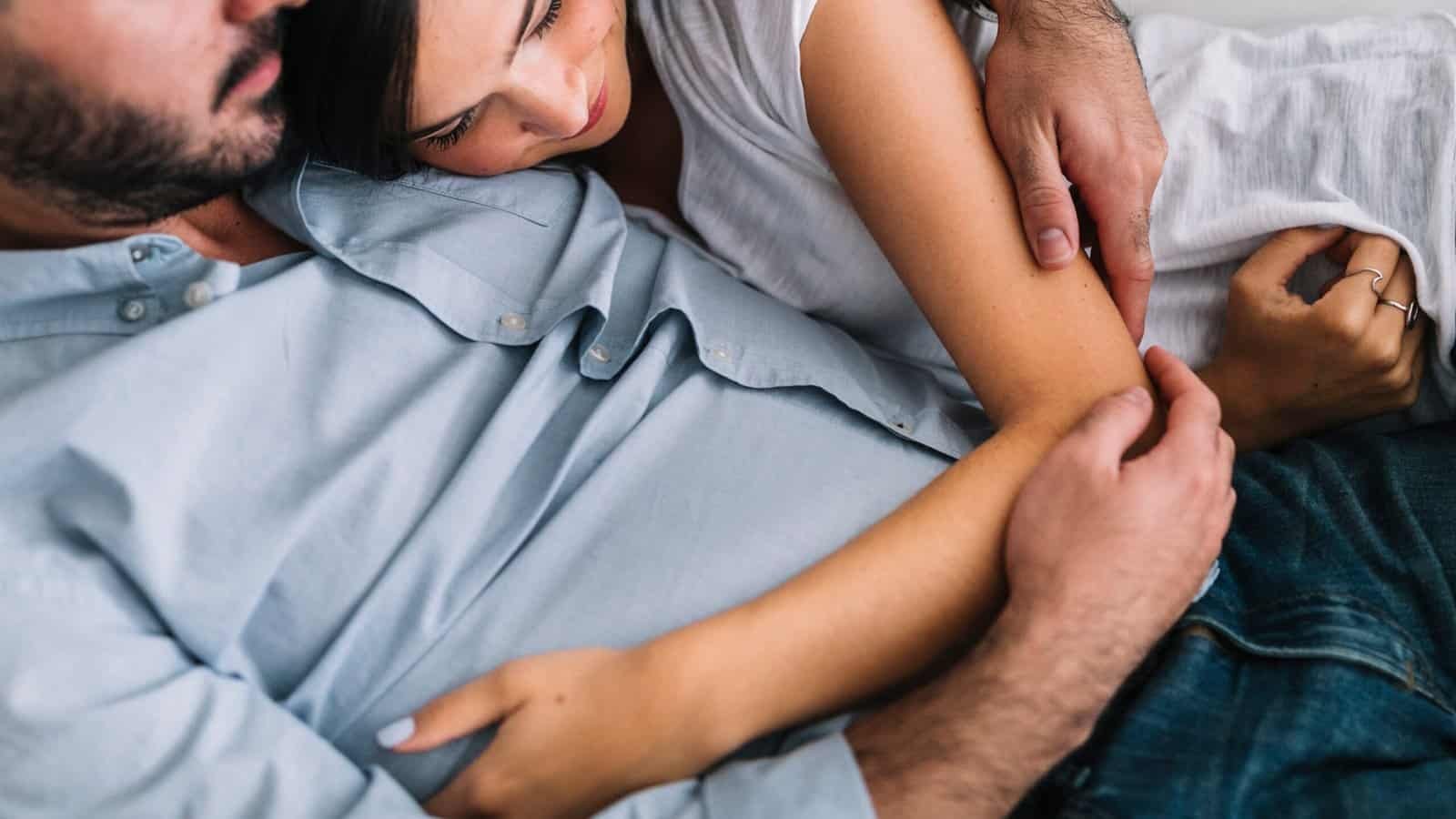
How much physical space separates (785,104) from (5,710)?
77 cm

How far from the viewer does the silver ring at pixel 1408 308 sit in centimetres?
110

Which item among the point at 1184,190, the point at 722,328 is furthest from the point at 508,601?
the point at 1184,190

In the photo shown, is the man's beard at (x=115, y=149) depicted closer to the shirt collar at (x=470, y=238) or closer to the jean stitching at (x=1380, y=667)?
the shirt collar at (x=470, y=238)

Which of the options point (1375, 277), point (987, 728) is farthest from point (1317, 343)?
point (987, 728)

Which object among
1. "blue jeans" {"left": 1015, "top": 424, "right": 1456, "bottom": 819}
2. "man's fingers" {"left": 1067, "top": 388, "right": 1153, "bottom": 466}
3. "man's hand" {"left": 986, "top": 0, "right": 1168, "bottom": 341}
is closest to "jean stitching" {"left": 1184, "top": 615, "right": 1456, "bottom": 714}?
"blue jeans" {"left": 1015, "top": 424, "right": 1456, "bottom": 819}

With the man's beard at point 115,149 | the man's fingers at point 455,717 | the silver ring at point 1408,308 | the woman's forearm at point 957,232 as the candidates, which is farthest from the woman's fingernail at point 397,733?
the silver ring at point 1408,308

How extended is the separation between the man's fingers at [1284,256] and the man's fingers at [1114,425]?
0.23 metres

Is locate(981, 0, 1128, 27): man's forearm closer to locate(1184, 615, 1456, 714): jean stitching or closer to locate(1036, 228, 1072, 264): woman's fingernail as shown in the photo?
locate(1036, 228, 1072, 264): woman's fingernail

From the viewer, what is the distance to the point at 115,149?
87 cm

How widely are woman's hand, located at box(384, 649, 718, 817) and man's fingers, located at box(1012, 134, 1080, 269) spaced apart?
48cm

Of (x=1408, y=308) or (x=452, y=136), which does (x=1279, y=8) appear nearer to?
(x=1408, y=308)

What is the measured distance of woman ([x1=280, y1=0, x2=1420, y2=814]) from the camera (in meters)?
0.88

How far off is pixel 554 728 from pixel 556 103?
0.54m

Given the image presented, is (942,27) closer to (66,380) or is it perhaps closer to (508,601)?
(508,601)
